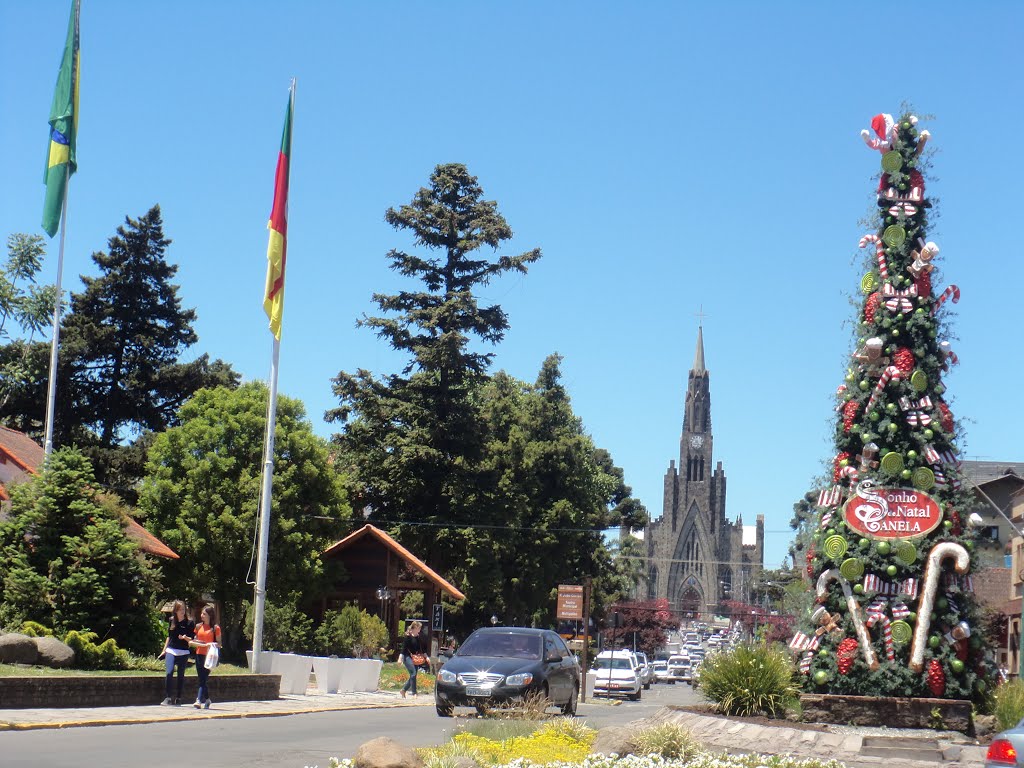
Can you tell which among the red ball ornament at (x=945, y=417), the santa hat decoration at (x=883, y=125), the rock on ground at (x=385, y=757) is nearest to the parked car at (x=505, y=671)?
the red ball ornament at (x=945, y=417)

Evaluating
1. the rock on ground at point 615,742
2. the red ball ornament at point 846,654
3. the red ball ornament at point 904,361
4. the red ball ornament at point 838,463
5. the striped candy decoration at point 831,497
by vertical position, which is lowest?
the rock on ground at point 615,742

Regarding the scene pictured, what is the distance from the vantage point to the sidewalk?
1597cm

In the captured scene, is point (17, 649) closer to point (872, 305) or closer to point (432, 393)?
point (872, 305)

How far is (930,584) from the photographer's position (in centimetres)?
1708

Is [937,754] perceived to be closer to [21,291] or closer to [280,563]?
[280,563]

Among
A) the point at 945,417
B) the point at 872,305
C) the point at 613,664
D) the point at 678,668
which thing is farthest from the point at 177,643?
the point at 678,668

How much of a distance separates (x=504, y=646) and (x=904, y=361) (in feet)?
26.8

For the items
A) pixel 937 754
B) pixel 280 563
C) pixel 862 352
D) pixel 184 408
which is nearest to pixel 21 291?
pixel 184 408

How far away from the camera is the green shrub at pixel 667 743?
41.8ft

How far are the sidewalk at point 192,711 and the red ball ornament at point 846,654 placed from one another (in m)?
9.15

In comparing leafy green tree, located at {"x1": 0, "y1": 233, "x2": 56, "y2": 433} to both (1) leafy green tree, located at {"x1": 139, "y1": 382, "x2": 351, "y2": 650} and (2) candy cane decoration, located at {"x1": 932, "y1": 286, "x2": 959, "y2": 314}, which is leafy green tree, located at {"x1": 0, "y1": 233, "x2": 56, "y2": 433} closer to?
(1) leafy green tree, located at {"x1": 139, "y1": 382, "x2": 351, "y2": 650}

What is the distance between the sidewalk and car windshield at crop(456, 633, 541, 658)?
3360mm

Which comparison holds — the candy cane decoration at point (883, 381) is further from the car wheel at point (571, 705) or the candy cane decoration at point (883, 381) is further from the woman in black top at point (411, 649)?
the woman in black top at point (411, 649)

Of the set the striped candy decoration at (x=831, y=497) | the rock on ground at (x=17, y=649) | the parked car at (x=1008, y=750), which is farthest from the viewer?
the rock on ground at (x=17, y=649)
